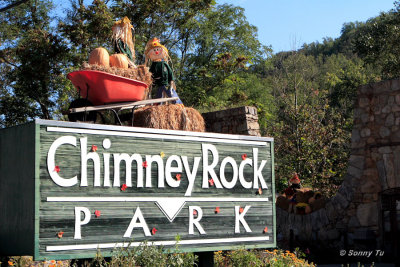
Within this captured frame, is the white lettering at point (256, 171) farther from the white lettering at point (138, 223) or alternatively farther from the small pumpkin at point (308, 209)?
the small pumpkin at point (308, 209)

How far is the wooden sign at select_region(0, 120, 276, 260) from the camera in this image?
508 cm

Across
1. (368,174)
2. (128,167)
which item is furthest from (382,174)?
(128,167)

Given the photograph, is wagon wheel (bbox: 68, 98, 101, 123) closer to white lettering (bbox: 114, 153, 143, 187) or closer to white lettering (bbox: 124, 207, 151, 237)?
white lettering (bbox: 114, 153, 143, 187)

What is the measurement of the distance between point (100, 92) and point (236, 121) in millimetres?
6542

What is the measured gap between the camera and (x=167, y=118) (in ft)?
27.8

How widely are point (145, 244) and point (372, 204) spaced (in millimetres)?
8584

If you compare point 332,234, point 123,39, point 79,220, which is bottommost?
point 332,234

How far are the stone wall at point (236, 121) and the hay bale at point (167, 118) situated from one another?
352 centimetres

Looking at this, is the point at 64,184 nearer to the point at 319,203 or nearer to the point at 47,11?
the point at 319,203

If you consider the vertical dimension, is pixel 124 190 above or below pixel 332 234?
above

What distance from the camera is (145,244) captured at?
18.7ft

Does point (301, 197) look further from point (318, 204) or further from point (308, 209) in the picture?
point (318, 204)

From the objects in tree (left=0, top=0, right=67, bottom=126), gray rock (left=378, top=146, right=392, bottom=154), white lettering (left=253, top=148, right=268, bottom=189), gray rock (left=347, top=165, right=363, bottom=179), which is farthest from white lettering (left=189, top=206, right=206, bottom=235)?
tree (left=0, top=0, right=67, bottom=126)

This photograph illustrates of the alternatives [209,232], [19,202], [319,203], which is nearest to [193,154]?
[209,232]
